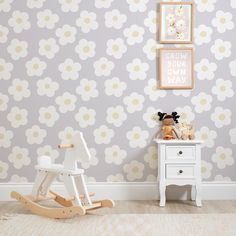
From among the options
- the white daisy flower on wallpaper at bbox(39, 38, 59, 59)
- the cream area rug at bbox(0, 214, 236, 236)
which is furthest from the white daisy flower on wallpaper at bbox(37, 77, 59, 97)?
the cream area rug at bbox(0, 214, 236, 236)

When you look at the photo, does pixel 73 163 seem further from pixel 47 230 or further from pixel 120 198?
pixel 120 198

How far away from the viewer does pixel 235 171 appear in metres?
4.35

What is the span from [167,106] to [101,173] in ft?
3.02

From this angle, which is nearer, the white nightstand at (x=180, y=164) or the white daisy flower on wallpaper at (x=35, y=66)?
the white nightstand at (x=180, y=164)

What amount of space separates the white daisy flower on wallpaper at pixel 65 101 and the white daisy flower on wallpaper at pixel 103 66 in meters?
0.34

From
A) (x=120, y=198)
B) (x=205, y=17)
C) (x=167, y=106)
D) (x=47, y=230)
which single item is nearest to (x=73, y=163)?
(x=47, y=230)

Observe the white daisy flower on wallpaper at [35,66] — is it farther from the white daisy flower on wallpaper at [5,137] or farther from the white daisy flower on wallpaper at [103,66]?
the white daisy flower on wallpaper at [5,137]

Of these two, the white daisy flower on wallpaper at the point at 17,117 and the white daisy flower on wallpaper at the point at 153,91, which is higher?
the white daisy flower on wallpaper at the point at 153,91

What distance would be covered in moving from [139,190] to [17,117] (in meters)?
1.38

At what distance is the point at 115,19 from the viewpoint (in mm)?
4355

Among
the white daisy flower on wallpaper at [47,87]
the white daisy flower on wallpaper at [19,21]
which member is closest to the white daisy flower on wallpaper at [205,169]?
the white daisy flower on wallpaper at [47,87]

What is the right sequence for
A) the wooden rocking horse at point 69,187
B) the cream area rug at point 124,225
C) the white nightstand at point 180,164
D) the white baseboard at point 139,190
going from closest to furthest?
1. the cream area rug at point 124,225
2. the wooden rocking horse at point 69,187
3. the white nightstand at point 180,164
4. the white baseboard at point 139,190

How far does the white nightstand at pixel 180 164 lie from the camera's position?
13.1 ft

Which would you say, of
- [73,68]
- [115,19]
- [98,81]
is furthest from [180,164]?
[115,19]
